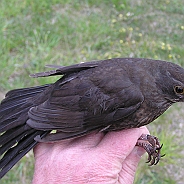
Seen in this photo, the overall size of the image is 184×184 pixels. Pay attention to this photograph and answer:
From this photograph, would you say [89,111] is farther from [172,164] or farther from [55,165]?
[172,164]

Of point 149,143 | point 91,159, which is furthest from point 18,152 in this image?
point 149,143

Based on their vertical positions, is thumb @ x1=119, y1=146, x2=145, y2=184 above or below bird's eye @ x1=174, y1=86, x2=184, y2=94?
below

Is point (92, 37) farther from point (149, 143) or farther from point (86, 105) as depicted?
Result: point (149, 143)

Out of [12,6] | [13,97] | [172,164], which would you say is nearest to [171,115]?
[172,164]

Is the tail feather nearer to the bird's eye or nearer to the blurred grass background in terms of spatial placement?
the bird's eye

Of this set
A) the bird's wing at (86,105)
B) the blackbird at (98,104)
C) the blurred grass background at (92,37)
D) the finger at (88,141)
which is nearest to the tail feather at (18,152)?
the blackbird at (98,104)

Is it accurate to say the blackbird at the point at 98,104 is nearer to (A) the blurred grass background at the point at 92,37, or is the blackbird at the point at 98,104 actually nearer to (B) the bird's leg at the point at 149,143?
(B) the bird's leg at the point at 149,143

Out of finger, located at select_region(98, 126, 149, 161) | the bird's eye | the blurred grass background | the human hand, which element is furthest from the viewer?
the blurred grass background

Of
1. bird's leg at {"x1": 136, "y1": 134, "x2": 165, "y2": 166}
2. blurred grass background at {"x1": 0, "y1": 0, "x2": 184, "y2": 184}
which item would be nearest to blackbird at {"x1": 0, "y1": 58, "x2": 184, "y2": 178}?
bird's leg at {"x1": 136, "y1": 134, "x2": 165, "y2": 166}
